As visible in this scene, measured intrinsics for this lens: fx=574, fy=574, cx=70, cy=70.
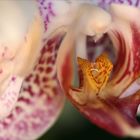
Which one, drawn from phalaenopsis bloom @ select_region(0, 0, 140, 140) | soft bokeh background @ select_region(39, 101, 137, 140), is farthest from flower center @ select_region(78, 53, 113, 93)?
soft bokeh background @ select_region(39, 101, 137, 140)

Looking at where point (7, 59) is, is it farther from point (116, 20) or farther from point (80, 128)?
point (80, 128)

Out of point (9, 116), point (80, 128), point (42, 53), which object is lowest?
point (80, 128)

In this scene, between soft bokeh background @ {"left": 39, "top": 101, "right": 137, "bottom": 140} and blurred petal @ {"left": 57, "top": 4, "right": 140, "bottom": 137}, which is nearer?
blurred petal @ {"left": 57, "top": 4, "right": 140, "bottom": 137}

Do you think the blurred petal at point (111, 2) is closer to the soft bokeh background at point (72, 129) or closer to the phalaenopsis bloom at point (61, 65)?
the phalaenopsis bloom at point (61, 65)

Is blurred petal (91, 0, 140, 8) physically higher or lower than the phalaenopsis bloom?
higher

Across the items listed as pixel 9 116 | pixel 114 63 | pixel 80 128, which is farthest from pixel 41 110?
pixel 80 128

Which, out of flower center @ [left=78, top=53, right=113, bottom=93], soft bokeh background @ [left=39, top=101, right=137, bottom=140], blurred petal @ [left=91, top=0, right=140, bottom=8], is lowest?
soft bokeh background @ [left=39, top=101, right=137, bottom=140]

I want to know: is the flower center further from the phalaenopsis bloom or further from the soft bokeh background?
the soft bokeh background
